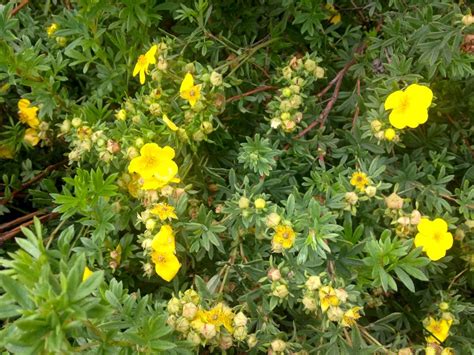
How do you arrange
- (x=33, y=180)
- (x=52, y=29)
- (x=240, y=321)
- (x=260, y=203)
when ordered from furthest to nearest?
(x=33, y=180) → (x=52, y=29) → (x=260, y=203) → (x=240, y=321)

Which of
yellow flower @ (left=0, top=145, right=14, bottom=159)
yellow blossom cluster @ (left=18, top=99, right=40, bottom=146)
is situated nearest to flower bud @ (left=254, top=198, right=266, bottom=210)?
yellow blossom cluster @ (left=18, top=99, right=40, bottom=146)

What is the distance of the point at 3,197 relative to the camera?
107 inches

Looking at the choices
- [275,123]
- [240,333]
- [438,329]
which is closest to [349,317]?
[240,333]

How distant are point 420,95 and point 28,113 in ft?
5.37

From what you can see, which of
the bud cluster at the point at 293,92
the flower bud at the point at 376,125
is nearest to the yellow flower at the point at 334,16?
the bud cluster at the point at 293,92

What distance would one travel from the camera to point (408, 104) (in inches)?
78.5

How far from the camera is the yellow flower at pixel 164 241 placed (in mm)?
1875

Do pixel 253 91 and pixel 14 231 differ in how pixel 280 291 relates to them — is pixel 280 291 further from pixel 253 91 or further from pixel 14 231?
pixel 14 231

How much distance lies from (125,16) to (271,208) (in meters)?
1.01

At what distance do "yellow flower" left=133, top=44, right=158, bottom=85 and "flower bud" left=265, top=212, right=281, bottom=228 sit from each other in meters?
0.73

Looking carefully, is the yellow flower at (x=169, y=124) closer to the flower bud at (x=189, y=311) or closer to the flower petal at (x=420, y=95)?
the flower bud at (x=189, y=311)

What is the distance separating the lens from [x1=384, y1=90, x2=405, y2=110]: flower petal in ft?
6.50

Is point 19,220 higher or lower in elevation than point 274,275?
lower

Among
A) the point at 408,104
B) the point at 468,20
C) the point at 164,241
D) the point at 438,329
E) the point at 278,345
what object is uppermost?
the point at 468,20
